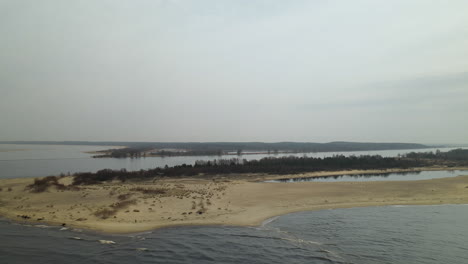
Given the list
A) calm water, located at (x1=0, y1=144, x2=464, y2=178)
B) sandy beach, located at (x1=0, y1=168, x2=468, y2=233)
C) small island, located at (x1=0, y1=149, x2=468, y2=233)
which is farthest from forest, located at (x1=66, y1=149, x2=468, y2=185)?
calm water, located at (x1=0, y1=144, x2=464, y2=178)

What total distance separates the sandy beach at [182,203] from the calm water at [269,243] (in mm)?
1741

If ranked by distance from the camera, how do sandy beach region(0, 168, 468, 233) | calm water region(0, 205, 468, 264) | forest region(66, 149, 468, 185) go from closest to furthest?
1. calm water region(0, 205, 468, 264)
2. sandy beach region(0, 168, 468, 233)
3. forest region(66, 149, 468, 185)

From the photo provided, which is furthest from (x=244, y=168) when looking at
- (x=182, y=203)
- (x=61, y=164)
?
(x=61, y=164)

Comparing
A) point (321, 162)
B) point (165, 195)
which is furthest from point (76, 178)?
point (321, 162)

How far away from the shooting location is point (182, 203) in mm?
23750

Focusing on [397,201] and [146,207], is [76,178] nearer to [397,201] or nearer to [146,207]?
[146,207]

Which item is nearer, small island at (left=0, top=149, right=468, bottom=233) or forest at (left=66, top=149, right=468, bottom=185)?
small island at (left=0, top=149, right=468, bottom=233)

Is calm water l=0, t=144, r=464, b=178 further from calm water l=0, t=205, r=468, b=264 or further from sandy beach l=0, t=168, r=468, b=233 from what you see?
calm water l=0, t=205, r=468, b=264

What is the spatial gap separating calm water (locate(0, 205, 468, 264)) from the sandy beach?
174 cm

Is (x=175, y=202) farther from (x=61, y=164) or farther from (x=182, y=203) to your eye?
(x=61, y=164)

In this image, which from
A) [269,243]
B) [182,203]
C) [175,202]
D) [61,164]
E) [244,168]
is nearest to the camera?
[269,243]

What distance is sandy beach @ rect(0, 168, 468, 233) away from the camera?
18891 millimetres

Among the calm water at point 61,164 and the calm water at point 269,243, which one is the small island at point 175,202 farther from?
the calm water at point 61,164

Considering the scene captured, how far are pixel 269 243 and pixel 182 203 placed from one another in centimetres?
1101
